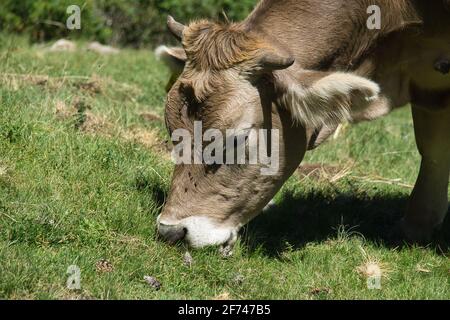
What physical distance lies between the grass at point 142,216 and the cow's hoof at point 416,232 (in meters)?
0.10

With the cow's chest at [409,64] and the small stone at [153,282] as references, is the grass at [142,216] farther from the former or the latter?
the cow's chest at [409,64]

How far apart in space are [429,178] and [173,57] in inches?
96.4

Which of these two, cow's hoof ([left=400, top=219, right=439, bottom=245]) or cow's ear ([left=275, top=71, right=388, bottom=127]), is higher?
cow's ear ([left=275, top=71, right=388, bottom=127])

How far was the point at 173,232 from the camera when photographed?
20.5ft

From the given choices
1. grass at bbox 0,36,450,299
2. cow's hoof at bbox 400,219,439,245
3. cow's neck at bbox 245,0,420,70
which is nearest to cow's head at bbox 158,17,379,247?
cow's neck at bbox 245,0,420,70

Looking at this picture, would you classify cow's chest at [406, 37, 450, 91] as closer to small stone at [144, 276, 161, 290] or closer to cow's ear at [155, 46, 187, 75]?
cow's ear at [155, 46, 187, 75]

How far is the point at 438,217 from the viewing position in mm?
7672

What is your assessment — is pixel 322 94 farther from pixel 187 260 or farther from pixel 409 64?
pixel 187 260

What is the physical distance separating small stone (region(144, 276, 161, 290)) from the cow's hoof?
2517 millimetres

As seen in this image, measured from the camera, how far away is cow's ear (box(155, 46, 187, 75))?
6.91 meters

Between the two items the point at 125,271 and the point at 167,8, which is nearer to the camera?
the point at 125,271

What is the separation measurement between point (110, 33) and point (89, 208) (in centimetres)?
788
